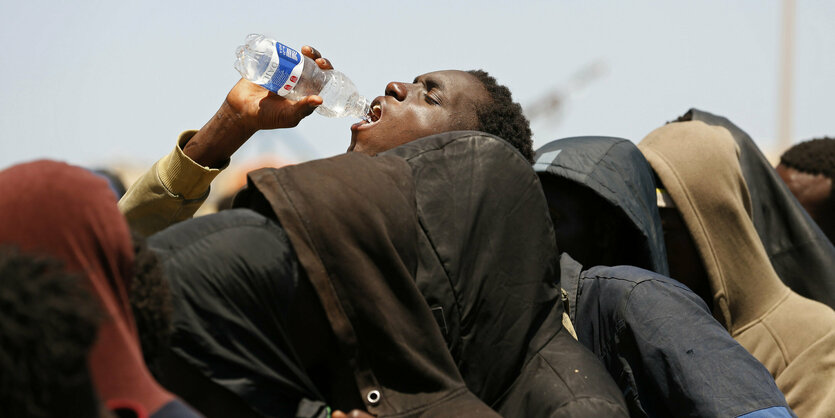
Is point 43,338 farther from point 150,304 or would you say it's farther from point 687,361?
point 687,361

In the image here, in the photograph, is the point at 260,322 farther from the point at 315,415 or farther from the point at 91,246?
the point at 91,246

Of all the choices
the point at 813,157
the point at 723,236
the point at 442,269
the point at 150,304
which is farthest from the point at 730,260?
the point at 150,304

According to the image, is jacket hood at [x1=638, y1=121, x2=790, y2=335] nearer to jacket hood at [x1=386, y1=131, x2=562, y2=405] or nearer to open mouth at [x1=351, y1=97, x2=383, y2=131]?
open mouth at [x1=351, y1=97, x2=383, y2=131]

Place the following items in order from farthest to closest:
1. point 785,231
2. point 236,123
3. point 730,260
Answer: point 785,231, point 730,260, point 236,123

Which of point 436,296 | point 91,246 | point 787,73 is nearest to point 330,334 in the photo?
point 436,296

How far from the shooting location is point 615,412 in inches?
86.4

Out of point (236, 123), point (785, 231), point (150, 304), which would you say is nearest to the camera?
point (150, 304)

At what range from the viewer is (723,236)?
367cm

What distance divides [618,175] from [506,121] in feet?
1.89

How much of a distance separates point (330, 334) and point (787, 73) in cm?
1783

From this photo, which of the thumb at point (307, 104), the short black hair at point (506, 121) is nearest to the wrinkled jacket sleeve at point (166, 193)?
the thumb at point (307, 104)

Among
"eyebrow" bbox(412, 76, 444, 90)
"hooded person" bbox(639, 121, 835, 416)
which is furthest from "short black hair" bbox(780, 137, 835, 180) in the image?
"eyebrow" bbox(412, 76, 444, 90)

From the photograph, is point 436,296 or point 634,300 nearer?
point 436,296

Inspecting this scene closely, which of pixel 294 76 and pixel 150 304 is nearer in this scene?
pixel 150 304
